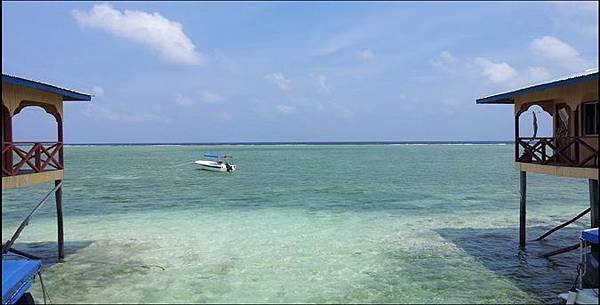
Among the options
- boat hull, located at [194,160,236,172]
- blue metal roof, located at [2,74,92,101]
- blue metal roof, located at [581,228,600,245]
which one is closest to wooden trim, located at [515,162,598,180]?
blue metal roof, located at [581,228,600,245]

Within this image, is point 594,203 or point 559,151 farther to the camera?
point 594,203

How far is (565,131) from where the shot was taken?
1398 centimetres

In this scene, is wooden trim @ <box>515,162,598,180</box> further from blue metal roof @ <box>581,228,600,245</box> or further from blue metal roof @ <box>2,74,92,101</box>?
blue metal roof @ <box>2,74,92,101</box>

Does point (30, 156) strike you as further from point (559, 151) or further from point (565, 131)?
point (565, 131)

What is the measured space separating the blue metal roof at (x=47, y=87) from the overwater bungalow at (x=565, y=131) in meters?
13.2

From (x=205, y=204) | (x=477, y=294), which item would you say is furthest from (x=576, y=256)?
(x=205, y=204)

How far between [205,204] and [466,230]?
15491 mm

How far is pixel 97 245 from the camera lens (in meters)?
16.5

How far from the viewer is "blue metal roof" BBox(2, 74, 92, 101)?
10688 millimetres

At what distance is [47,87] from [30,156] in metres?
1.87

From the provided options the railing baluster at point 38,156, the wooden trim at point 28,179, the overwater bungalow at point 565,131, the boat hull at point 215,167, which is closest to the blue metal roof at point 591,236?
the overwater bungalow at point 565,131

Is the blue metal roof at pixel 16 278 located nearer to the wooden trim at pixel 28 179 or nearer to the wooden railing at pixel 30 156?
the wooden trim at pixel 28 179

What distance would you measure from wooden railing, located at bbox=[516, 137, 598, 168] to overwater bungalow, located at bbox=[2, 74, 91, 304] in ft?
43.1

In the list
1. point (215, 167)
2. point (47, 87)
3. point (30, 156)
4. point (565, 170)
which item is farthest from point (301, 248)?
point (215, 167)
